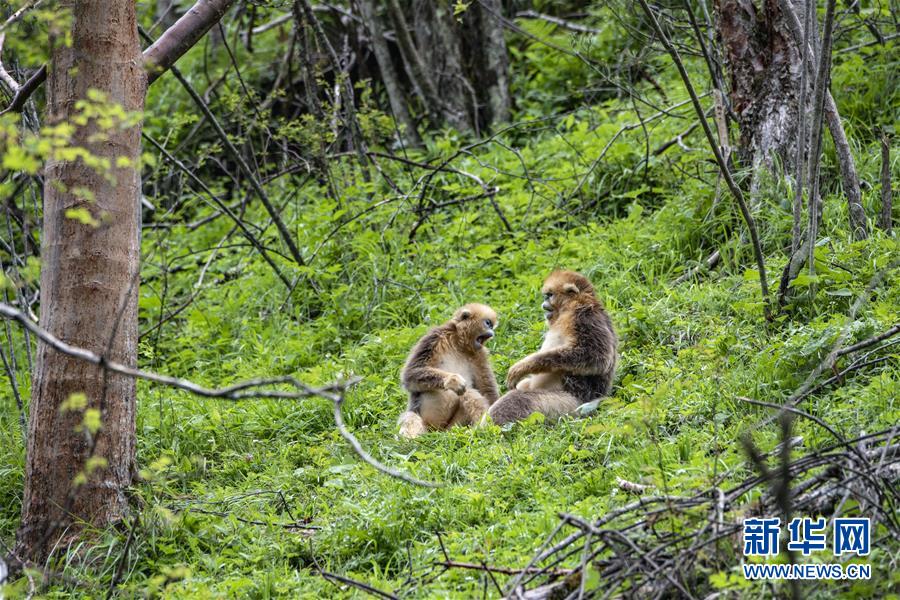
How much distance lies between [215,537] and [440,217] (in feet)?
17.5

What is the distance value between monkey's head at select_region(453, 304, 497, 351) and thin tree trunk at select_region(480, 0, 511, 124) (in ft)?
18.7

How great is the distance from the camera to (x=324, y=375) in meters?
7.21

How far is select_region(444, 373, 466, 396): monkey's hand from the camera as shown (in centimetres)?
637

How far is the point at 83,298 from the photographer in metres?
4.84

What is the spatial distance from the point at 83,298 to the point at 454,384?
250 cm

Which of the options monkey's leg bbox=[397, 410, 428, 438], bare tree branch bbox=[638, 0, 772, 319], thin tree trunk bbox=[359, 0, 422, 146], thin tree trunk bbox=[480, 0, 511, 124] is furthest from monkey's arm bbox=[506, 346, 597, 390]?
thin tree trunk bbox=[480, 0, 511, 124]

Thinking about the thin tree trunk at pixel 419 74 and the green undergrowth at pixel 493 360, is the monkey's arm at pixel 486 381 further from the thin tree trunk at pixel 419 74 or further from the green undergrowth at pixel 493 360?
the thin tree trunk at pixel 419 74

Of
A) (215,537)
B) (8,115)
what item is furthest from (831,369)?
(8,115)

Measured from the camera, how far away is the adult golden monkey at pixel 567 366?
6095mm

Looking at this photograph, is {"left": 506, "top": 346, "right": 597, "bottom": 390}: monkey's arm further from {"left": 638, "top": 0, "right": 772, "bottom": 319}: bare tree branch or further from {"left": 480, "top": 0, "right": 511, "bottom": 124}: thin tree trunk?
{"left": 480, "top": 0, "right": 511, "bottom": 124}: thin tree trunk

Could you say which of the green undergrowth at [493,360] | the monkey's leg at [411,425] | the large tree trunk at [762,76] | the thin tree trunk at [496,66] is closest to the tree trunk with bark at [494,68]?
the thin tree trunk at [496,66]

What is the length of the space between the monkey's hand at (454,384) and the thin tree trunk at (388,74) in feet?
19.6

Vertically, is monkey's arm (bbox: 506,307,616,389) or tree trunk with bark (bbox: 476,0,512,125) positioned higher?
tree trunk with bark (bbox: 476,0,512,125)

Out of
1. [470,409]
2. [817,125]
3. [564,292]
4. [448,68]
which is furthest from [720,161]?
[448,68]
